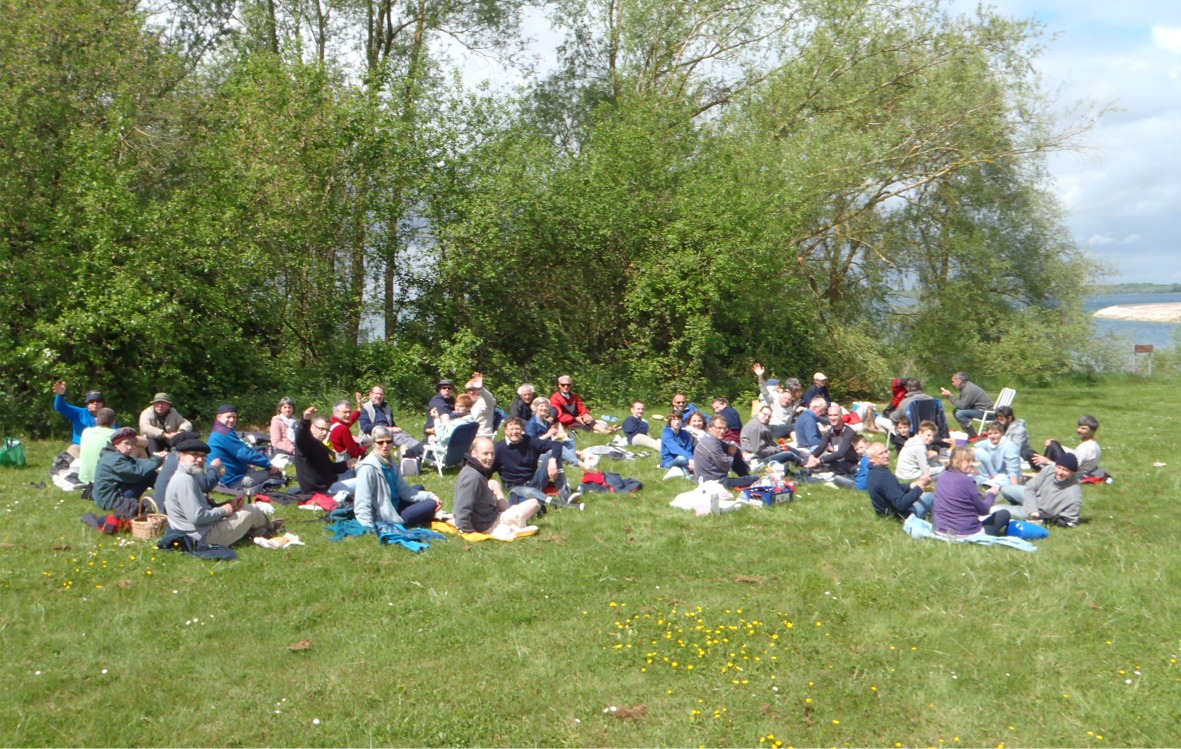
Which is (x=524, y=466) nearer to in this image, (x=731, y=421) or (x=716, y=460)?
(x=716, y=460)

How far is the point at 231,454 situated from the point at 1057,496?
880 centimetres

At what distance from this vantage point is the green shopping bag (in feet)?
41.1

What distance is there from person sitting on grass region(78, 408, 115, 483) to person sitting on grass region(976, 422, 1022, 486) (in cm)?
1030

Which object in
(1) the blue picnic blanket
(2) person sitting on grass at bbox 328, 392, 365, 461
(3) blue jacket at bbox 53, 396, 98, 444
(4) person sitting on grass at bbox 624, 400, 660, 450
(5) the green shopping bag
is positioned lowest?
(4) person sitting on grass at bbox 624, 400, 660, 450

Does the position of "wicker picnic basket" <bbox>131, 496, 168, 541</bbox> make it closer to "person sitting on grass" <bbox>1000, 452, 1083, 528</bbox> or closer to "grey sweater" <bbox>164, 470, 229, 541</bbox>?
"grey sweater" <bbox>164, 470, 229, 541</bbox>

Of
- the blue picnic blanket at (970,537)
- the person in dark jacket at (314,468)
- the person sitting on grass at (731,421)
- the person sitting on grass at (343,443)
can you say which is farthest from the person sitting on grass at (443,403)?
the blue picnic blanket at (970,537)

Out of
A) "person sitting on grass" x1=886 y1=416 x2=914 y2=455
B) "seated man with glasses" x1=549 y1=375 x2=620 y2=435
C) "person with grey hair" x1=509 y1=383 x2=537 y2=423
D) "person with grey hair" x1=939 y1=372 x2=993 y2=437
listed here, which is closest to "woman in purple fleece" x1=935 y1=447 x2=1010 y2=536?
"person sitting on grass" x1=886 y1=416 x2=914 y2=455

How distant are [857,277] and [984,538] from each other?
738 inches

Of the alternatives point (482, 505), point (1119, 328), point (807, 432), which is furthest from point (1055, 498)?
point (1119, 328)

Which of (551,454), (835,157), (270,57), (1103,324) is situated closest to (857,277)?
(835,157)

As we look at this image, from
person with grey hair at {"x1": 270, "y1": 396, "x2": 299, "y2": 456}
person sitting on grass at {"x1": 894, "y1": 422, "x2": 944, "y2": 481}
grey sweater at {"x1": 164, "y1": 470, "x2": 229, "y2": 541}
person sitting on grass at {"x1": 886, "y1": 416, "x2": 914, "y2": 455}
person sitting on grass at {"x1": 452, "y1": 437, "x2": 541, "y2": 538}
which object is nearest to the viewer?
grey sweater at {"x1": 164, "y1": 470, "x2": 229, "y2": 541}

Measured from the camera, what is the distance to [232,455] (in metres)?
11.0

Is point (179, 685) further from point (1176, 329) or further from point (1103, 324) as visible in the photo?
point (1176, 329)

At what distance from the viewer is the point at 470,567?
330 inches
